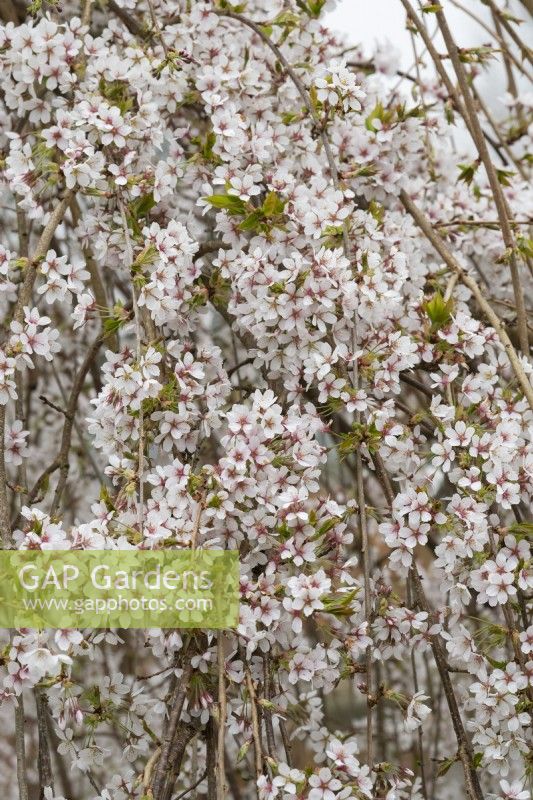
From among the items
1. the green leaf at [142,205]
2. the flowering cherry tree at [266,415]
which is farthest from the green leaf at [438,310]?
the green leaf at [142,205]

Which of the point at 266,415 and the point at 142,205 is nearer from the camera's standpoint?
the point at 266,415

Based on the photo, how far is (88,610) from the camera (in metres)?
1.48

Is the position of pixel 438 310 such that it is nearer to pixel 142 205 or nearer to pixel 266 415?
pixel 266 415

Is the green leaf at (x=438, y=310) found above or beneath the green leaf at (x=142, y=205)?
beneath

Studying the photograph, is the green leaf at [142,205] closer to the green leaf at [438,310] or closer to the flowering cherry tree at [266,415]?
the flowering cherry tree at [266,415]

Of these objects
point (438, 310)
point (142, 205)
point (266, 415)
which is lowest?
point (266, 415)

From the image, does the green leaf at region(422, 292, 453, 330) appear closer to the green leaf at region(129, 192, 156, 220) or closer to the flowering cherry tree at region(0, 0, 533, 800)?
the flowering cherry tree at region(0, 0, 533, 800)

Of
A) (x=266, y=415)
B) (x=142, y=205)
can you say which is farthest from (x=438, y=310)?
(x=142, y=205)

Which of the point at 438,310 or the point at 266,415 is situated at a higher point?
the point at 438,310

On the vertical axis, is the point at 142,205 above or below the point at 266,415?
above

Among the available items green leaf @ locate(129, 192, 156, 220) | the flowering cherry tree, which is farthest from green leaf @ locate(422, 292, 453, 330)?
green leaf @ locate(129, 192, 156, 220)

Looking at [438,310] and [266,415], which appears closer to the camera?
[266,415]

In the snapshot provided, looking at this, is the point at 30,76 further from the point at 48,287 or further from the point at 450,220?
the point at 450,220

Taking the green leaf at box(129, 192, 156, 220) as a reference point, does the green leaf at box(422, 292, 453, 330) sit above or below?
below
